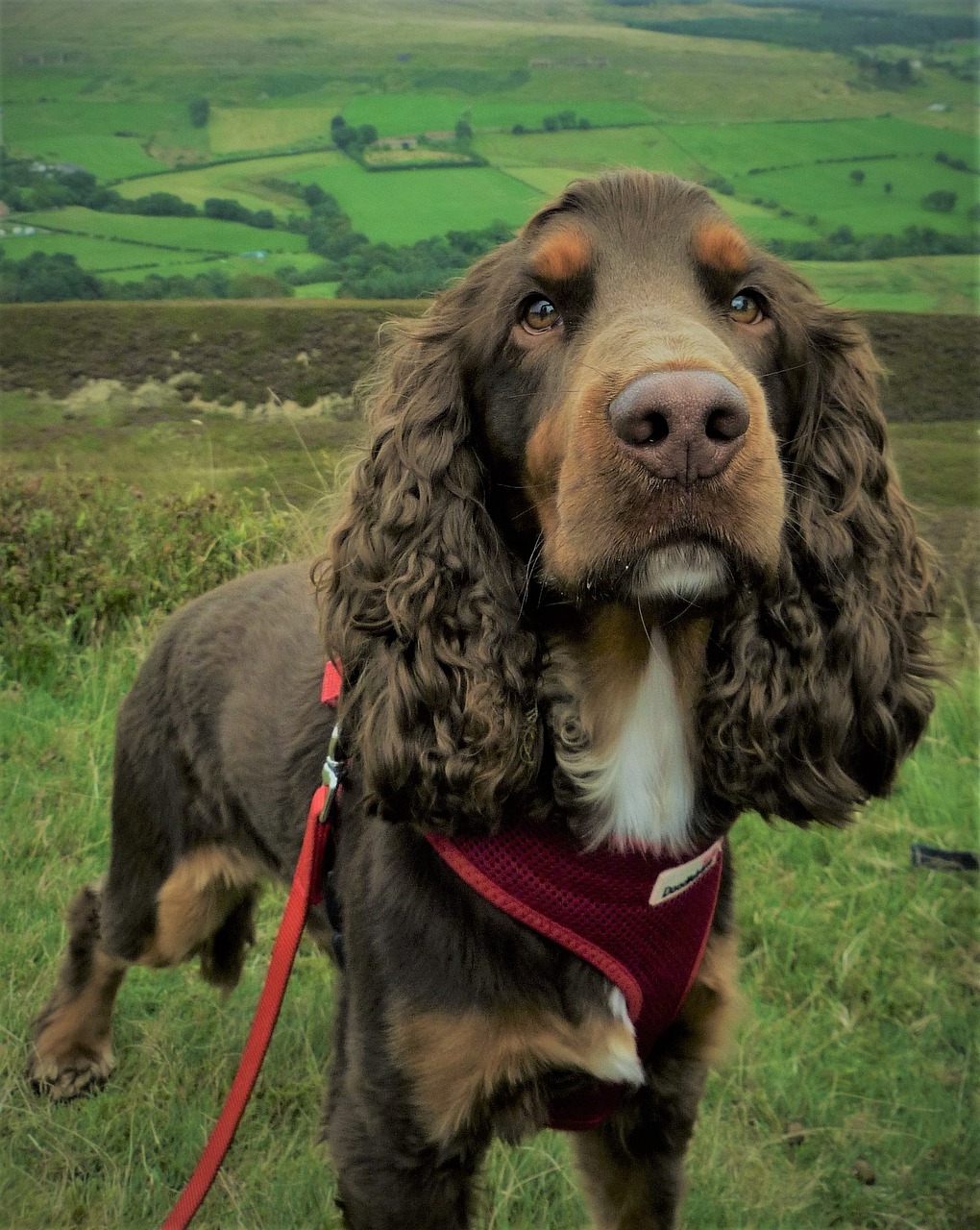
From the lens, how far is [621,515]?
1723mm

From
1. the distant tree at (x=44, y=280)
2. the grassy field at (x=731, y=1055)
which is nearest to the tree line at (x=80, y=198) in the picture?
the distant tree at (x=44, y=280)

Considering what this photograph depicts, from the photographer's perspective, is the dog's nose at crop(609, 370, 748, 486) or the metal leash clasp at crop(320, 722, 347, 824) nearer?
the dog's nose at crop(609, 370, 748, 486)

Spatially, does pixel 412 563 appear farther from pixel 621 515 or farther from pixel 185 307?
pixel 185 307

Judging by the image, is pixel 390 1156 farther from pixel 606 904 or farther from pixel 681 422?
pixel 681 422

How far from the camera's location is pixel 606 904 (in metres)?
2.11

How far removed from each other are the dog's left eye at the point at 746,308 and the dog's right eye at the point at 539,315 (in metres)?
0.33

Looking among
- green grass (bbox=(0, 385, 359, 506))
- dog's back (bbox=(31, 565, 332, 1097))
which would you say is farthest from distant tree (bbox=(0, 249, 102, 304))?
dog's back (bbox=(31, 565, 332, 1097))

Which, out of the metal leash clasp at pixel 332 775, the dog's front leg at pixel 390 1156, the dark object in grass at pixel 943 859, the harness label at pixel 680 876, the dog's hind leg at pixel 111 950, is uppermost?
the metal leash clasp at pixel 332 775

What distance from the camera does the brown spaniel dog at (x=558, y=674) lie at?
2.05 meters

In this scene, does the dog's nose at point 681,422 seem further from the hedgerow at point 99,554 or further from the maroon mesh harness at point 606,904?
the hedgerow at point 99,554

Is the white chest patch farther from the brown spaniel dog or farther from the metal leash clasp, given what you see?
the metal leash clasp

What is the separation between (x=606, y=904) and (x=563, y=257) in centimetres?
117

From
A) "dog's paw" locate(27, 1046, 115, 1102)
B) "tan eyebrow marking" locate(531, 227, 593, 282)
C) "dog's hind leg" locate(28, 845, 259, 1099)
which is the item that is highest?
"tan eyebrow marking" locate(531, 227, 593, 282)

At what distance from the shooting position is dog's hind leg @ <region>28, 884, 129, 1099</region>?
10.4 feet
